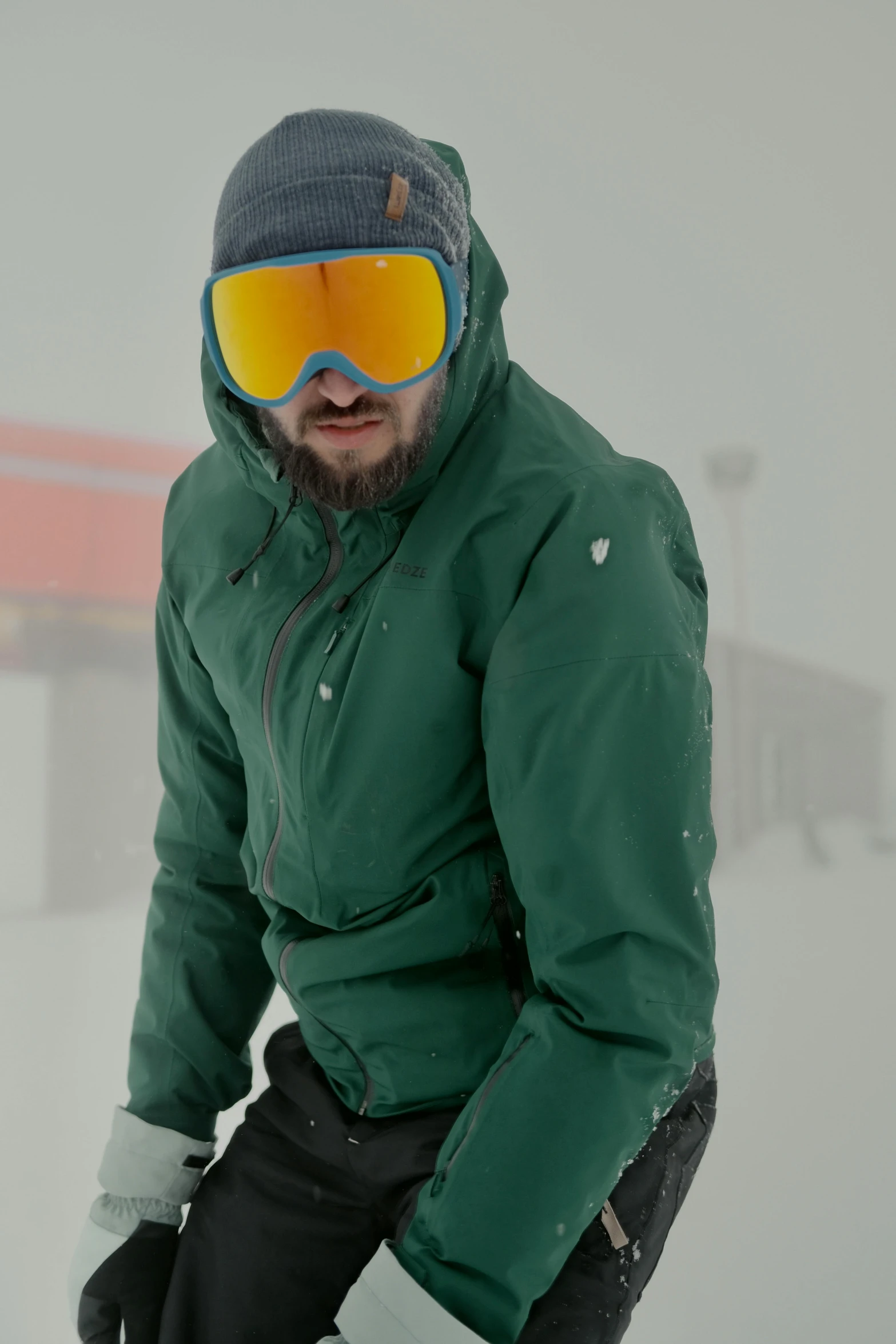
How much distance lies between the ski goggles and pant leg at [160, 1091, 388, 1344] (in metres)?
0.80

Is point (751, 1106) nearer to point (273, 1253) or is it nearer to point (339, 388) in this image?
point (273, 1253)

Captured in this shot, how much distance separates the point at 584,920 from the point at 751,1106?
1.59 metres

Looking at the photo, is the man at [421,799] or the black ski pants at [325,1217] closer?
the man at [421,799]

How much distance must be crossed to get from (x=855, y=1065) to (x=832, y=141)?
1.79 m

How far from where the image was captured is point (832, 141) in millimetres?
2264

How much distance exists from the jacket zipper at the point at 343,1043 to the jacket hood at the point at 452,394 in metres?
0.46

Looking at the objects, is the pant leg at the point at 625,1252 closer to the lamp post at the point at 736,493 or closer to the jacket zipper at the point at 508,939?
the jacket zipper at the point at 508,939

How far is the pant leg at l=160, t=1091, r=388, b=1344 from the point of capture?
119 cm

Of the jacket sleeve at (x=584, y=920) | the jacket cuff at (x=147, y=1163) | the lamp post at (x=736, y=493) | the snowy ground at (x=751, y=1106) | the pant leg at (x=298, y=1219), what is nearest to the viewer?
the jacket sleeve at (x=584, y=920)

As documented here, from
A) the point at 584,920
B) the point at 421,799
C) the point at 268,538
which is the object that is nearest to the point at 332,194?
the point at 268,538

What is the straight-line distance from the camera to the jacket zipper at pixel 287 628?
115 centimetres

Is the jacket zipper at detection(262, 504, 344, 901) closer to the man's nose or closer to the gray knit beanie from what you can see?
the man's nose

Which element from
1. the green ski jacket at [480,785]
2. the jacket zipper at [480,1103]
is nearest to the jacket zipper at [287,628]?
the green ski jacket at [480,785]

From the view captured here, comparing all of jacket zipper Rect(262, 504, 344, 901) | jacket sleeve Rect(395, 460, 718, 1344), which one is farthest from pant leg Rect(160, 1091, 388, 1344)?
jacket zipper Rect(262, 504, 344, 901)
